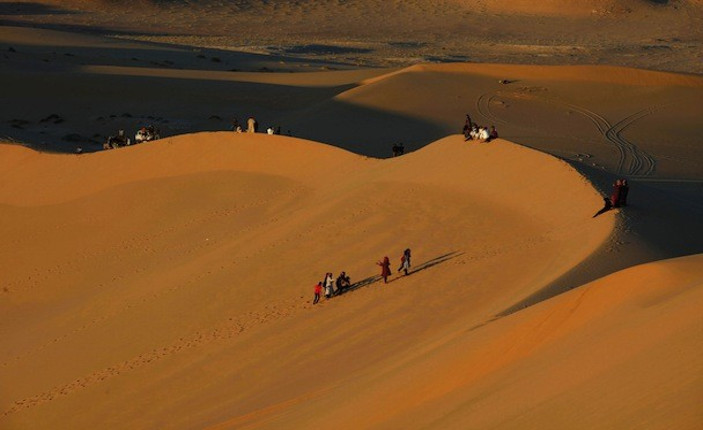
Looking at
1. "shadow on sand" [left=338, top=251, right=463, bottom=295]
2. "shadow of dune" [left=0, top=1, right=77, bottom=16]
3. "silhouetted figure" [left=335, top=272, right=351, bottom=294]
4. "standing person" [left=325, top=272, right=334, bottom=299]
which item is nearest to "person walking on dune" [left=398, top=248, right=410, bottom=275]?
"shadow on sand" [left=338, top=251, right=463, bottom=295]

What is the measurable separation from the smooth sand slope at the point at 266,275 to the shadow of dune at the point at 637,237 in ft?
0.90

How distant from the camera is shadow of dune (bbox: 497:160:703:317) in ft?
53.3

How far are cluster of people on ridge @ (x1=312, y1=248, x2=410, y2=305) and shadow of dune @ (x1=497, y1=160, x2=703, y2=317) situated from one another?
2882 mm

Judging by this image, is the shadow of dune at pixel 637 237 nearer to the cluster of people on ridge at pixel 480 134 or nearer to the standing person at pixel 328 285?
the cluster of people on ridge at pixel 480 134

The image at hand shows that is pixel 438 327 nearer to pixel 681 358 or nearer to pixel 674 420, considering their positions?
pixel 681 358

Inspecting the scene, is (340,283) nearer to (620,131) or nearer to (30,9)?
(620,131)

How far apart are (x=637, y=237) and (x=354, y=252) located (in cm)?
465

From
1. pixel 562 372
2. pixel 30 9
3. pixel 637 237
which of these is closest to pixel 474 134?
pixel 637 237

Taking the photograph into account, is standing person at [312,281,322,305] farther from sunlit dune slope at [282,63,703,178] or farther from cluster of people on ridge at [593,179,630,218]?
sunlit dune slope at [282,63,703,178]

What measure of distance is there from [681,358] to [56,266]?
1656 centimetres

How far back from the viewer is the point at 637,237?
1828 cm

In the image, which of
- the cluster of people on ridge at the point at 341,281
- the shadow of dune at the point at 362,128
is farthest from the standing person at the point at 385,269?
the shadow of dune at the point at 362,128

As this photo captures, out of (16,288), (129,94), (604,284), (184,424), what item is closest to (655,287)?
(604,284)

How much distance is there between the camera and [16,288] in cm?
2381
